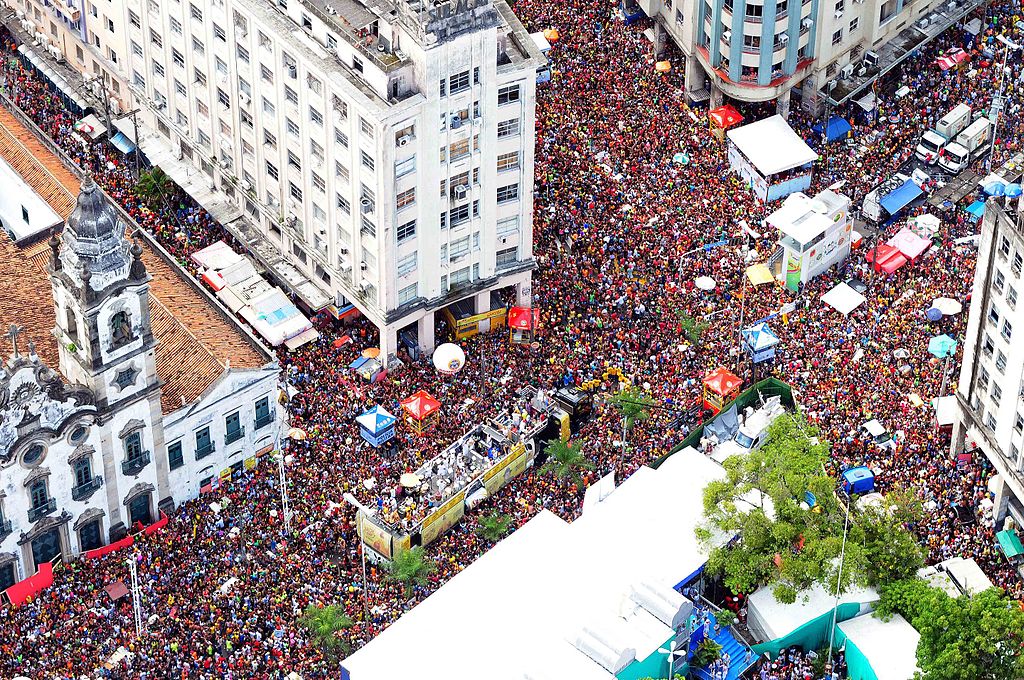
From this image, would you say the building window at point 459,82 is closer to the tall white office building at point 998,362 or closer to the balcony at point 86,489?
the balcony at point 86,489

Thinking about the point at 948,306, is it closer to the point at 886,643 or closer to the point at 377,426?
the point at 886,643

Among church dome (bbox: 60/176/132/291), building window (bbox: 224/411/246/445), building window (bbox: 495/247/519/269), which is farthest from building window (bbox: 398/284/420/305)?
church dome (bbox: 60/176/132/291)

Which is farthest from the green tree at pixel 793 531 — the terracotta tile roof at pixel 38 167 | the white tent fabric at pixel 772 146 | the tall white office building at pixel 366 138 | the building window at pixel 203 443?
the terracotta tile roof at pixel 38 167

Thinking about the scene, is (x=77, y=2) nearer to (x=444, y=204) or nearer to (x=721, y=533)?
(x=444, y=204)

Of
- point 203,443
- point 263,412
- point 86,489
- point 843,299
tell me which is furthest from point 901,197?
point 86,489

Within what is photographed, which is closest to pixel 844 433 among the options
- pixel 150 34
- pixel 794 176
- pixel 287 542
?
pixel 794 176

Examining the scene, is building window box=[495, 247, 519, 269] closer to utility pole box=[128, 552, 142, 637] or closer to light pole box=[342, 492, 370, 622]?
light pole box=[342, 492, 370, 622]
